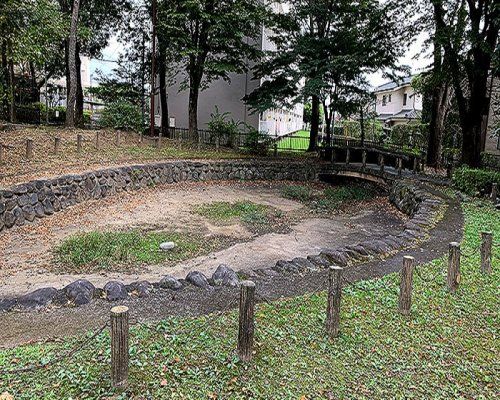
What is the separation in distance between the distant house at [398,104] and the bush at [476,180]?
22.0 metres

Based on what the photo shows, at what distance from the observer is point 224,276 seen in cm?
609

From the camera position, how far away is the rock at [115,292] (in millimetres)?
5363

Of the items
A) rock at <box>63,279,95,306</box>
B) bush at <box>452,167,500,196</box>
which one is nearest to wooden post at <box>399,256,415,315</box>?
rock at <box>63,279,95,306</box>

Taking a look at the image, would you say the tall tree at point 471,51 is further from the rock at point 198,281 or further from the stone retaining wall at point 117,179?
the rock at point 198,281

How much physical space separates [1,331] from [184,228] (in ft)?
22.1

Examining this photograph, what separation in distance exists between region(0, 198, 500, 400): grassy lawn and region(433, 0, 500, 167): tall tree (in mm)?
11650

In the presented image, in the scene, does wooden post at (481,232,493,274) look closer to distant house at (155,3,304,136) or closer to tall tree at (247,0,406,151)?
tall tree at (247,0,406,151)

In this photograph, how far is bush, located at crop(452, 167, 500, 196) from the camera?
1301 centimetres

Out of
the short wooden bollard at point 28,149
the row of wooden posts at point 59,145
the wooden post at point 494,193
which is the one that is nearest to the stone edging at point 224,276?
the wooden post at point 494,193

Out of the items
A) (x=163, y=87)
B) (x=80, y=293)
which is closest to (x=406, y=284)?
(x=80, y=293)

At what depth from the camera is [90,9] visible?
24.5 metres

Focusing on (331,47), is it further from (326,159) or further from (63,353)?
(63,353)

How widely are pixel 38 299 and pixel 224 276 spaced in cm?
240

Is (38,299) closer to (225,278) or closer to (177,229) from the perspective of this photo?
(225,278)
